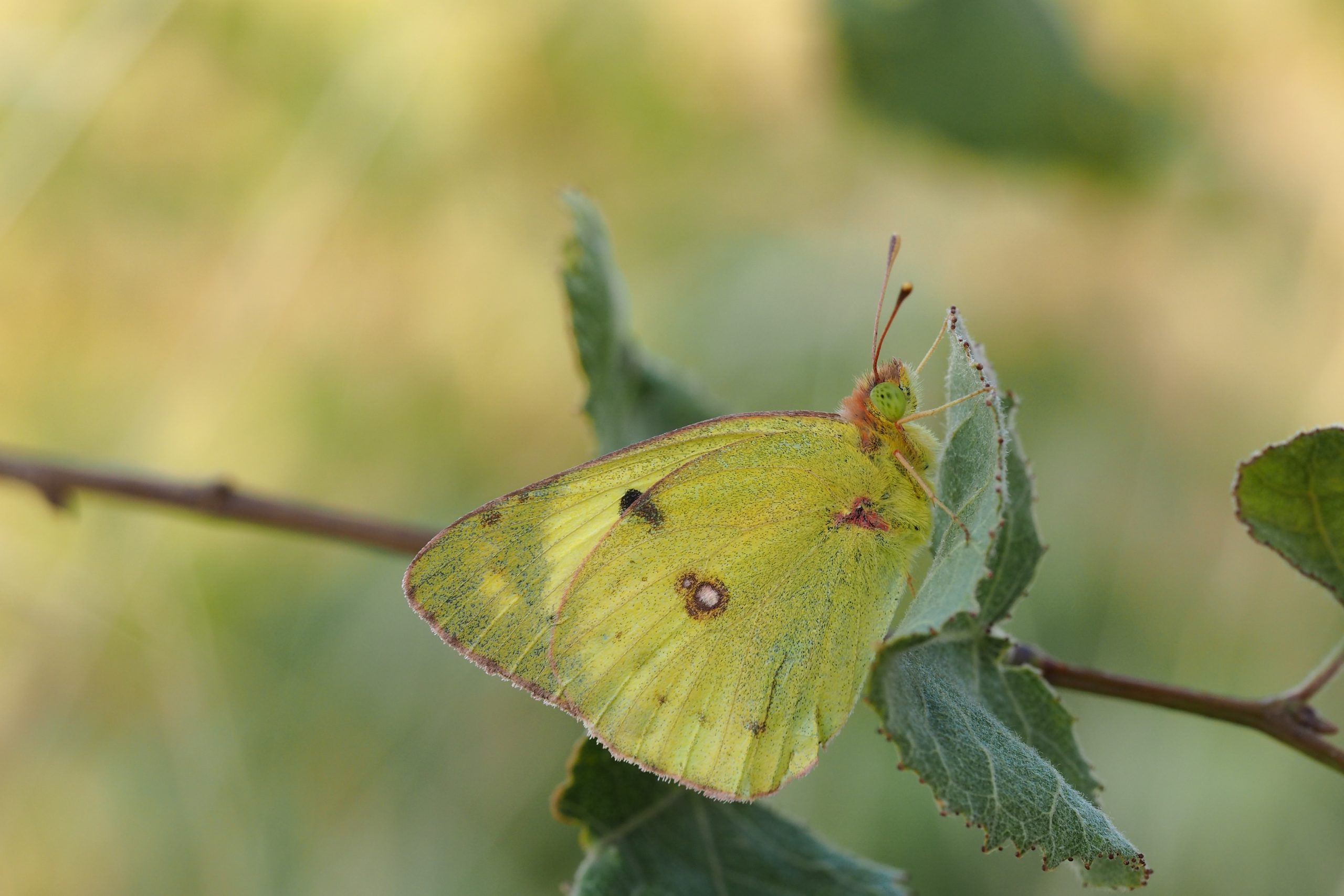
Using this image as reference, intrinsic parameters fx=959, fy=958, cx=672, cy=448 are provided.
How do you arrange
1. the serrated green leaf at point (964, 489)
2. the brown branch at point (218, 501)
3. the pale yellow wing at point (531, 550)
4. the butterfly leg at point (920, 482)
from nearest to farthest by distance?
the serrated green leaf at point (964, 489), the butterfly leg at point (920, 482), the pale yellow wing at point (531, 550), the brown branch at point (218, 501)

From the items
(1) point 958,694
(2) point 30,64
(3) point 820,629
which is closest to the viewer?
(1) point 958,694

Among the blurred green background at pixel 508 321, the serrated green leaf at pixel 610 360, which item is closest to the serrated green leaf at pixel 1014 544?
the serrated green leaf at pixel 610 360

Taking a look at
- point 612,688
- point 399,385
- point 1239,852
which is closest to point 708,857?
point 612,688

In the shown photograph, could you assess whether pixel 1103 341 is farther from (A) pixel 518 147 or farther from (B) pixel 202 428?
(B) pixel 202 428

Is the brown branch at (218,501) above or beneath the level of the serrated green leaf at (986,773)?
beneath

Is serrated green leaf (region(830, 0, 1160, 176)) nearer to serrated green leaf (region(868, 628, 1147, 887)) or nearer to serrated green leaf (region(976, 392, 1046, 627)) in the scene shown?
serrated green leaf (region(976, 392, 1046, 627))

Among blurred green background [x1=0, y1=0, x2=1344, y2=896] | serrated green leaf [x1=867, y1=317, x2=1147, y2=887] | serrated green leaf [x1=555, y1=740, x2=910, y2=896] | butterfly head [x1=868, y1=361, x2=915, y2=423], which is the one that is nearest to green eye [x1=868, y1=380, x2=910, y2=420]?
butterfly head [x1=868, y1=361, x2=915, y2=423]

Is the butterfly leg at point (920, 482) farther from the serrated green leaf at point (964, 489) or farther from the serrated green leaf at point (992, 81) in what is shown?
the serrated green leaf at point (992, 81)
